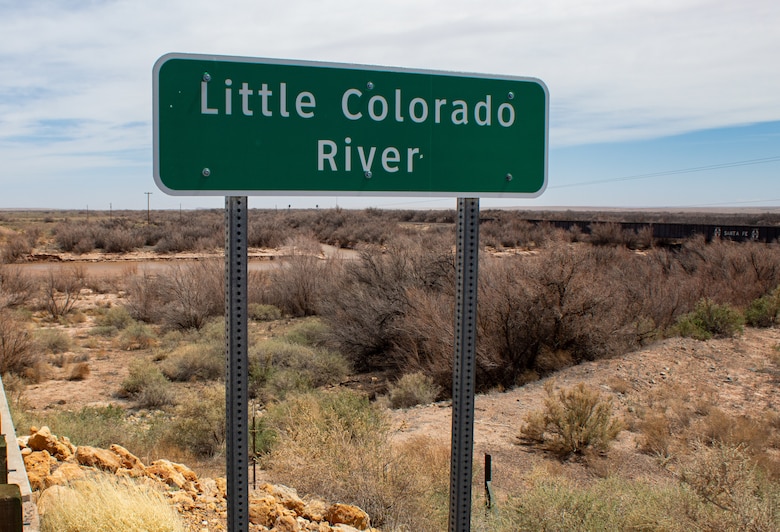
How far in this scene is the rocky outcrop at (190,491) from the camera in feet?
14.7

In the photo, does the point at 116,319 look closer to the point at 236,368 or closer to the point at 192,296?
the point at 192,296

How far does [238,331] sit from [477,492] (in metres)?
4.87

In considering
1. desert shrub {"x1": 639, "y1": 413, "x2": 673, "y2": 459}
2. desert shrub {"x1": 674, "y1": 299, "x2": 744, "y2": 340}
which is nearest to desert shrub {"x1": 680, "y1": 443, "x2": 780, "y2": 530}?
desert shrub {"x1": 639, "y1": 413, "x2": 673, "y2": 459}

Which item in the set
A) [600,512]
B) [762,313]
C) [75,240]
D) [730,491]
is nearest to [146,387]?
[600,512]

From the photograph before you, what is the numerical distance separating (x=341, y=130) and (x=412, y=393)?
869 centimetres

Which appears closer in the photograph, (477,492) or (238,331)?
(238,331)

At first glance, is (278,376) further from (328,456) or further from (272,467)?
(328,456)

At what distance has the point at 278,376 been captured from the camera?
12039 millimetres

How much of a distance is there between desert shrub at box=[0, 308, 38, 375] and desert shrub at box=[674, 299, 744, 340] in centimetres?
1331

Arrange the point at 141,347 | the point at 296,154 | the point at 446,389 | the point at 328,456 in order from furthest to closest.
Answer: the point at 141,347
the point at 446,389
the point at 328,456
the point at 296,154

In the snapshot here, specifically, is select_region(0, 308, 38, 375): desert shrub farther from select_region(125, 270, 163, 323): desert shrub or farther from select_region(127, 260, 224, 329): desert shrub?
select_region(125, 270, 163, 323): desert shrub

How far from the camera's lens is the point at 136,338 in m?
16.6

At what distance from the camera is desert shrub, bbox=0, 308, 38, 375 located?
41.8ft

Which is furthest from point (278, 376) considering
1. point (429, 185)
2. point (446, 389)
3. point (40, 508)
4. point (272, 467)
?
point (429, 185)
